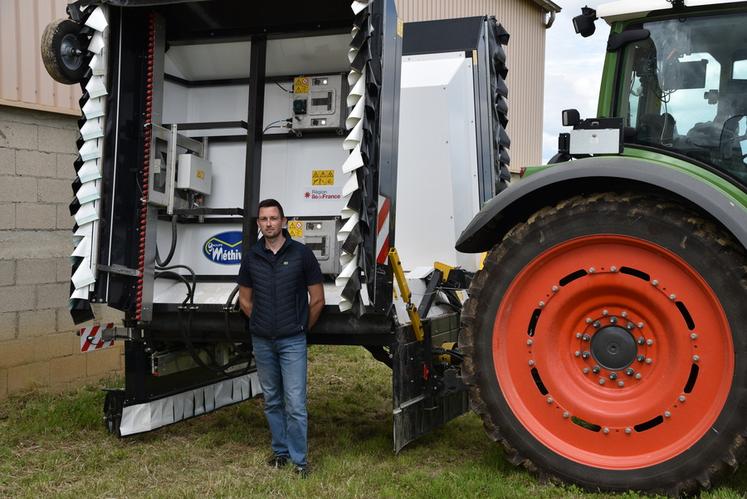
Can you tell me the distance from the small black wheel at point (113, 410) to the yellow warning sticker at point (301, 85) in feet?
7.94

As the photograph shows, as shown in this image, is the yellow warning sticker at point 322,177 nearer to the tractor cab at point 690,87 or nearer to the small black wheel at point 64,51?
the small black wheel at point 64,51

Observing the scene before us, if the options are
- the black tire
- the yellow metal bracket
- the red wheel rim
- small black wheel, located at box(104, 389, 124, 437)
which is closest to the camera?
the black tire

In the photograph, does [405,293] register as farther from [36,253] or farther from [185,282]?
[36,253]

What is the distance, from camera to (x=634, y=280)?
12.9 feet

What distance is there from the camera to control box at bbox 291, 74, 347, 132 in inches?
216

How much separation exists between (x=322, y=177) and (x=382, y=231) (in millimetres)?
1138

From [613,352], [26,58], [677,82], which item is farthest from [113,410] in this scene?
[677,82]

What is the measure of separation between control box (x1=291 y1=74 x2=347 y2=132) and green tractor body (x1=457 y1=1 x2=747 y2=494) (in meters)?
1.57

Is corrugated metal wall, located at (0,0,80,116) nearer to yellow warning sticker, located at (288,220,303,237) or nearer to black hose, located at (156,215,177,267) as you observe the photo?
black hose, located at (156,215,177,267)

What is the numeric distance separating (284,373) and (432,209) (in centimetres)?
188

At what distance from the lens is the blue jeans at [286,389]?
476 cm

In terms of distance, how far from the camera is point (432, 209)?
6.04 m

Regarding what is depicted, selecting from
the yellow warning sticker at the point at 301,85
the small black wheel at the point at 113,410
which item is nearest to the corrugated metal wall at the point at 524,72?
the yellow warning sticker at the point at 301,85

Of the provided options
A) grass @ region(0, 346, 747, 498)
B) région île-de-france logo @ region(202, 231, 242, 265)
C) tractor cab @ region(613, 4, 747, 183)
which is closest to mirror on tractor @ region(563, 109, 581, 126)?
tractor cab @ region(613, 4, 747, 183)
